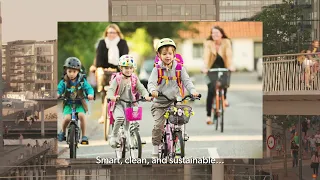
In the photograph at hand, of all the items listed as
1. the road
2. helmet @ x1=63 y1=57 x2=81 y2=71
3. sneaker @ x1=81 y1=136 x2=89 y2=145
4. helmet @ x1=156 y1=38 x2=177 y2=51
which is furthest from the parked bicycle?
helmet @ x1=156 y1=38 x2=177 y2=51

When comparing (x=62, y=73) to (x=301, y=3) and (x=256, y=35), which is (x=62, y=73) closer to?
(x=256, y=35)

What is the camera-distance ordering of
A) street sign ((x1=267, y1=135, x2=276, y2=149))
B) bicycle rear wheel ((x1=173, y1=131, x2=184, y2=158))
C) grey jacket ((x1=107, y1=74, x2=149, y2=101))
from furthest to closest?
street sign ((x1=267, y1=135, x2=276, y2=149)), bicycle rear wheel ((x1=173, y1=131, x2=184, y2=158)), grey jacket ((x1=107, y1=74, x2=149, y2=101))

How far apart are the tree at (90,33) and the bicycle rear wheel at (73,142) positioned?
79 cm

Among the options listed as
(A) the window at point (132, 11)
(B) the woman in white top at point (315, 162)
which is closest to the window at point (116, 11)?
(A) the window at point (132, 11)

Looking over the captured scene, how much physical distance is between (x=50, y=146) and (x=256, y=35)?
3.62m

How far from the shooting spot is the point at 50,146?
14.0 metres

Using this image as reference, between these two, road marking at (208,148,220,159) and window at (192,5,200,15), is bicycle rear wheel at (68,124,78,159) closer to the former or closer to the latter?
road marking at (208,148,220,159)

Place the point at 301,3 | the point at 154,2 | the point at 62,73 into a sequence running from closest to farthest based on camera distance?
1. the point at 62,73
2. the point at 154,2
3. the point at 301,3

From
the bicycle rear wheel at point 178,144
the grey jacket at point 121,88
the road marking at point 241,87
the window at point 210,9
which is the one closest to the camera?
the grey jacket at point 121,88

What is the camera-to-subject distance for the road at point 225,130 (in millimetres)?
12977

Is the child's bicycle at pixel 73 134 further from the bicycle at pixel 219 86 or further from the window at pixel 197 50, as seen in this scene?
the bicycle at pixel 219 86

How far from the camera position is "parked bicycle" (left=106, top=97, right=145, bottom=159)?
41.7 feet

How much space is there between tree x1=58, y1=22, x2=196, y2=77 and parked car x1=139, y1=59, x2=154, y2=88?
0.25 metres

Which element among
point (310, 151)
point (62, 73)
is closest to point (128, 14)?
point (62, 73)
